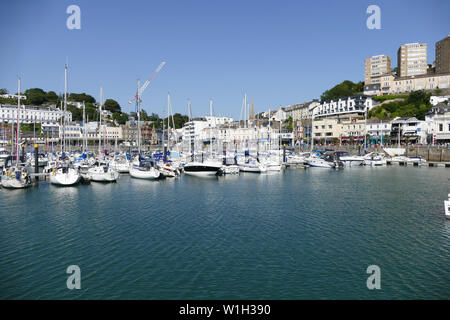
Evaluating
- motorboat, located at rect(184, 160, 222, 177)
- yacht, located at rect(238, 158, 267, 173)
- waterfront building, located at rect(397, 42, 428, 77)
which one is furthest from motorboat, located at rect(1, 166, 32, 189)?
waterfront building, located at rect(397, 42, 428, 77)

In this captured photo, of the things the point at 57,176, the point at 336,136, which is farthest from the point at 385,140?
the point at 57,176

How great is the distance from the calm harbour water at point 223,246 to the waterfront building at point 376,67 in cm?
15044

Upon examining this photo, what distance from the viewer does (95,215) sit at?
1077 inches

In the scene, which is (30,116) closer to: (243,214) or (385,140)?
(385,140)

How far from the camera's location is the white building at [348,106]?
136 m

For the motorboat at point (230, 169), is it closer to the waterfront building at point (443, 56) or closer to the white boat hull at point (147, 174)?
the white boat hull at point (147, 174)

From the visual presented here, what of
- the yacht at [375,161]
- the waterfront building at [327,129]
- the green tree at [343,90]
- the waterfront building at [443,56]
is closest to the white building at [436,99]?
the waterfront building at [327,129]

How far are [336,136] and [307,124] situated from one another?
627 inches

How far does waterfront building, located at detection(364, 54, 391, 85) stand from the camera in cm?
16966

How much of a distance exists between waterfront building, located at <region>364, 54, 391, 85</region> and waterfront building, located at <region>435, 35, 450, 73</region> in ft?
70.3

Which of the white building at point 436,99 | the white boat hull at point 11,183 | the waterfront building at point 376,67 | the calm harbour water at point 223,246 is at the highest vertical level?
the waterfront building at point 376,67

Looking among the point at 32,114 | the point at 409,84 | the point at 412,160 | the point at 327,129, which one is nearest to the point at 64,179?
the point at 412,160

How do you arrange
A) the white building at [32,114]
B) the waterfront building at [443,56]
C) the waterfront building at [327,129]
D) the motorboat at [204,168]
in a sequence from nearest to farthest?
the motorboat at [204,168], the waterfront building at [327,129], the waterfront building at [443,56], the white building at [32,114]

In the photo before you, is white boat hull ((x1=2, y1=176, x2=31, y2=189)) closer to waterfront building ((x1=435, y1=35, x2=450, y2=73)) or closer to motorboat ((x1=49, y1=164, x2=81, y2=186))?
motorboat ((x1=49, y1=164, x2=81, y2=186))
